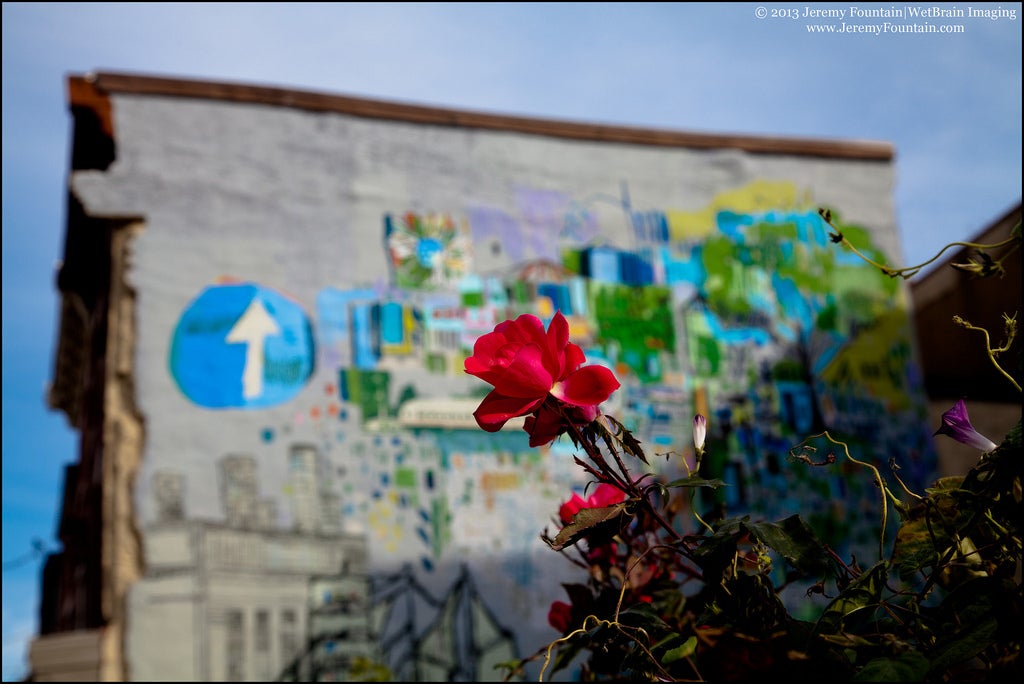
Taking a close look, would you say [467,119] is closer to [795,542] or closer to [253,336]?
[253,336]

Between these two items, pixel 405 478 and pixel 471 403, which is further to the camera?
pixel 471 403

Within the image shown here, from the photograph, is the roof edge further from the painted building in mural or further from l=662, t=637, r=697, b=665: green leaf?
l=662, t=637, r=697, b=665: green leaf

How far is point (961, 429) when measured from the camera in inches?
46.9

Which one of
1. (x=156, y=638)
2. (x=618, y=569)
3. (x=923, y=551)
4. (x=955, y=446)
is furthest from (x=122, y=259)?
(x=955, y=446)

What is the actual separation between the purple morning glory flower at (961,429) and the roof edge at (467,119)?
5.30 metres

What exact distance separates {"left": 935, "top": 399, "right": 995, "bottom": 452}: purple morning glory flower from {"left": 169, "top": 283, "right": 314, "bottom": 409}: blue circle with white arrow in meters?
4.50

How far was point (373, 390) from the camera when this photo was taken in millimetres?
5504

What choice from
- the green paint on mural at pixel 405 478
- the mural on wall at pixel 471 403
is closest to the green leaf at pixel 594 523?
the mural on wall at pixel 471 403

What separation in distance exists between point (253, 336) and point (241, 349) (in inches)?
3.9

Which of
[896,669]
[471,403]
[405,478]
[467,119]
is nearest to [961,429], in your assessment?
[896,669]

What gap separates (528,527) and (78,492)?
4.23 metres

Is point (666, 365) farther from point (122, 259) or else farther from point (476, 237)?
point (122, 259)

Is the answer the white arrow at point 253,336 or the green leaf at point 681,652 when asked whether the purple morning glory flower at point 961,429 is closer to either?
the green leaf at point 681,652

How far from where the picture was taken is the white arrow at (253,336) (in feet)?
17.5
